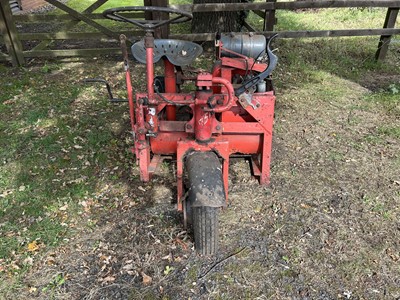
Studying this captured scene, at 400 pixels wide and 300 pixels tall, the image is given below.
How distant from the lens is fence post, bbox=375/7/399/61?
266 inches

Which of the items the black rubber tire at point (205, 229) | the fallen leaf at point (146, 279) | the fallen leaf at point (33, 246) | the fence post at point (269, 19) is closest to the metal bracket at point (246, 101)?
the black rubber tire at point (205, 229)

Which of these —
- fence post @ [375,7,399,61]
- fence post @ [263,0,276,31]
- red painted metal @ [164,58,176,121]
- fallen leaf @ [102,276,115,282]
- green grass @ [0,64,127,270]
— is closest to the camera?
fallen leaf @ [102,276,115,282]

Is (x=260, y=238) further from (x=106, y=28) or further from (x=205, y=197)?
(x=106, y=28)

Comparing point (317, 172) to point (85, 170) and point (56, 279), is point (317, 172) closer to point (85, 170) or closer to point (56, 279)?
point (85, 170)

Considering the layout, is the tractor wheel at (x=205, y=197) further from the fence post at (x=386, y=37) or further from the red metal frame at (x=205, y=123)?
the fence post at (x=386, y=37)

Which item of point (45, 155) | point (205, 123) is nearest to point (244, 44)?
point (205, 123)

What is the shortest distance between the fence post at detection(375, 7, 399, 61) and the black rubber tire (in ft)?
19.0

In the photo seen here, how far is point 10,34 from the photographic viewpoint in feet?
21.5

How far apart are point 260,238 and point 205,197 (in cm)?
83

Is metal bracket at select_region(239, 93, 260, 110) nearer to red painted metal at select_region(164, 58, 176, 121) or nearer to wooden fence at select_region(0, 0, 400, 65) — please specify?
red painted metal at select_region(164, 58, 176, 121)

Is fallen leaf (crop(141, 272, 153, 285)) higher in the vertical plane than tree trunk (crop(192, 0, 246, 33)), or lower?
lower

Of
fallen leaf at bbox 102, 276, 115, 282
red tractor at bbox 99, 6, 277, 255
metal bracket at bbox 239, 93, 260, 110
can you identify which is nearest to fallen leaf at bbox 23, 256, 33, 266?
fallen leaf at bbox 102, 276, 115, 282

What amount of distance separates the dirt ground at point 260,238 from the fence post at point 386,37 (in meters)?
3.19

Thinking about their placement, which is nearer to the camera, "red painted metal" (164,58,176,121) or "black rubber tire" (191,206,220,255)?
"black rubber tire" (191,206,220,255)
